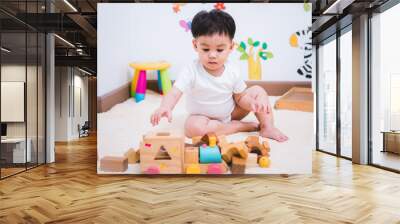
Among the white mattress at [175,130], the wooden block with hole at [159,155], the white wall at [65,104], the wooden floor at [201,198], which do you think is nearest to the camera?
the wooden floor at [201,198]

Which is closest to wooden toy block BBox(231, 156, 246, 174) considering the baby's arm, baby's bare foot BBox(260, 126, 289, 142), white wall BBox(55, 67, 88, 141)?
baby's bare foot BBox(260, 126, 289, 142)

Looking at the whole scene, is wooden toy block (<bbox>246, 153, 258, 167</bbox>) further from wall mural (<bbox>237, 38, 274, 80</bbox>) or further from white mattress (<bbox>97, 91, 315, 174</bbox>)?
wall mural (<bbox>237, 38, 274, 80</bbox>)

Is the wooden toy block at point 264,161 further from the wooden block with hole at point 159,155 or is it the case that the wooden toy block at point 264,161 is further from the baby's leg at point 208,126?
the wooden block with hole at point 159,155

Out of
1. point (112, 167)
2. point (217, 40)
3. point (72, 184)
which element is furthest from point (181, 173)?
point (217, 40)

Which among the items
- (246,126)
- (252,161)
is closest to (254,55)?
(246,126)

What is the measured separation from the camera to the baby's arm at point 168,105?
6402mm

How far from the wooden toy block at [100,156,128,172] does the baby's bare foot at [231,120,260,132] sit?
2052mm

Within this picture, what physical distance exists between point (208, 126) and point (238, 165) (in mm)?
858

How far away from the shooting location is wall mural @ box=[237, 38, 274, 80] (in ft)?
21.3

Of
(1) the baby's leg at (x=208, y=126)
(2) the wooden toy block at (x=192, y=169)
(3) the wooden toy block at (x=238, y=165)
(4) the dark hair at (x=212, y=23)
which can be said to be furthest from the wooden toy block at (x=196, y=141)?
(4) the dark hair at (x=212, y=23)

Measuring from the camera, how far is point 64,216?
406cm

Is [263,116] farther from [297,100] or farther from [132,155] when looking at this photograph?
[132,155]

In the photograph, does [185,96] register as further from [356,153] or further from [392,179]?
[356,153]

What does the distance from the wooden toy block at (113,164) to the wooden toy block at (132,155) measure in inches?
3.0
